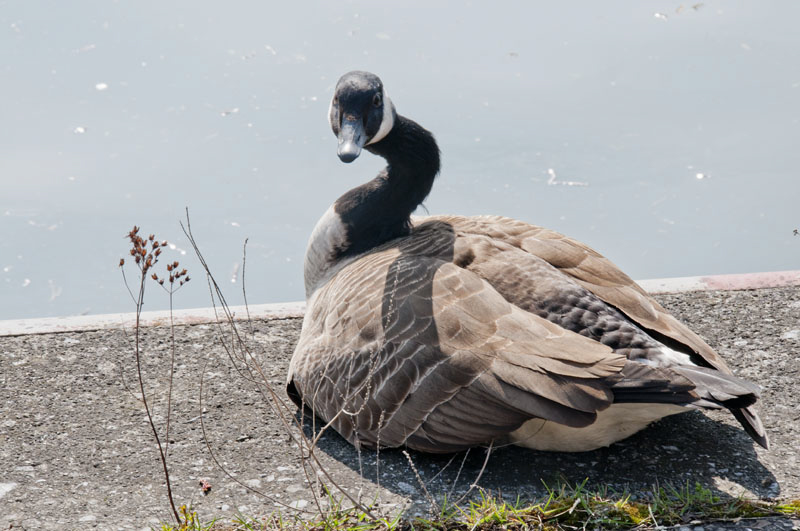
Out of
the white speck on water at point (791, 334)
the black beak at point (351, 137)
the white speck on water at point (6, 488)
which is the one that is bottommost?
the white speck on water at point (6, 488)

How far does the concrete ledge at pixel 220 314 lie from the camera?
17.4 feet

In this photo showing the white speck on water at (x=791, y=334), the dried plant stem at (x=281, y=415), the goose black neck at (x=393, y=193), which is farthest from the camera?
the white speck on water at (x=791, y=334)

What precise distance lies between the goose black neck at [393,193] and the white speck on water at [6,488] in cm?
181

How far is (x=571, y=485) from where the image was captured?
11.8ft

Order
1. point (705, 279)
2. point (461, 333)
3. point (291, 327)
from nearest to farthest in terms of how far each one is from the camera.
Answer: point (461, 333) → point (291, 327) → point (705, 279)

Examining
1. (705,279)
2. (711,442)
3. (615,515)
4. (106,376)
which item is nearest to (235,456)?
(106,376)

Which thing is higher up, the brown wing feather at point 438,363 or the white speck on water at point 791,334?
the brown wing feather at point 438,363

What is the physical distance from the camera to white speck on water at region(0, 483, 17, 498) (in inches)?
148

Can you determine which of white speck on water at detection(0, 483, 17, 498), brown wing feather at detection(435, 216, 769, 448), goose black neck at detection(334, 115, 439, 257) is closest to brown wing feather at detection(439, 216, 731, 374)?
brown wing feather at detection(435, 216, 769, 448)

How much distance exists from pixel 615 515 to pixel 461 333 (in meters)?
0.87

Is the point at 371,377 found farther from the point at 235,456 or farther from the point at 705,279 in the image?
the point at 705,279

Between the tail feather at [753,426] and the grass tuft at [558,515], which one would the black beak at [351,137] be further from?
the tail feather at [753,426]

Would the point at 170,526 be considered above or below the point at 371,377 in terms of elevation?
below

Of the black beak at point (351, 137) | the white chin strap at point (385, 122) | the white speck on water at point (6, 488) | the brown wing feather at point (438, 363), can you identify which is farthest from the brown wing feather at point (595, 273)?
the white speck on water at point (6, 488)
